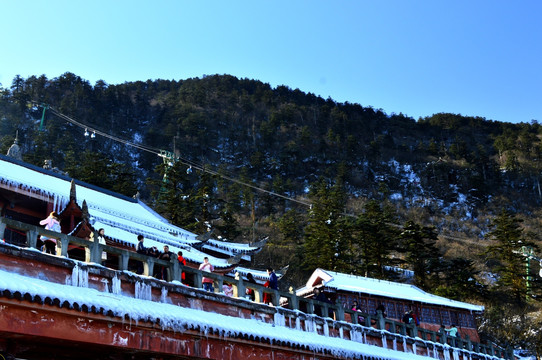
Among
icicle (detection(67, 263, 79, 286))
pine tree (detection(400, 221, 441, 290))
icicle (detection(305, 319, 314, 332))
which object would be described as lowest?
icicle (detection(305, 319, 314, 332))

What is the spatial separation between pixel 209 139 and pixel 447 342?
209 feet

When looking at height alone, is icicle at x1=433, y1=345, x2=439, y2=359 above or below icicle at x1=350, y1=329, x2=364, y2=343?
below

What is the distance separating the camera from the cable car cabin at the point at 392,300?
31141mm

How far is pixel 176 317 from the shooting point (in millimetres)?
13406

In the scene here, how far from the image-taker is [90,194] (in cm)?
2791

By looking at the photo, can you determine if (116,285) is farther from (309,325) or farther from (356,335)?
(356,335)

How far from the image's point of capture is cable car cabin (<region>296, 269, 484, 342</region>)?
102 feet

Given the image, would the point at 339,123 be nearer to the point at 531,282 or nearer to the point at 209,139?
the point at 209,139

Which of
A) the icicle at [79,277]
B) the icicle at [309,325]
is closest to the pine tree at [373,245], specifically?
the icicle at [309,325]

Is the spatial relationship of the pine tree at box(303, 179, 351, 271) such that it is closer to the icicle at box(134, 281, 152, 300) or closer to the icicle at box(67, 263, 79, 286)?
the icicle at box(134, 281, 152, 300)

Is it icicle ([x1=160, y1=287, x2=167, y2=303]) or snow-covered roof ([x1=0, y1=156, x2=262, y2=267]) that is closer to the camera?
icicle ([x1=160, y1=287, x2=167, y2=303])

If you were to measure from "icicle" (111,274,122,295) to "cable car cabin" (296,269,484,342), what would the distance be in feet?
60.5

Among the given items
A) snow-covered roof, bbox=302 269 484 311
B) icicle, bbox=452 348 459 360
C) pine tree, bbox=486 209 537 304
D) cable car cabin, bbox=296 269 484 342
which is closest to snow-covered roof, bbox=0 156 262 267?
snow-covered roof, bbox=302 269 484 311

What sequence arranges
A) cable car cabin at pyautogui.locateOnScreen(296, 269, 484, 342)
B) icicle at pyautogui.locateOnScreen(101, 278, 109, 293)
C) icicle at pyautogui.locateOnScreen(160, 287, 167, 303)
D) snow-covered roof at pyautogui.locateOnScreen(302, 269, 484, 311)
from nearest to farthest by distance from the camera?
icicle at pyautogui.locateOnScreen(101, 278, 109, 293) < icicle at pyautogui.locateOnScreen(160, 287, 167, 303) < snow-covered roof at pyautogui.locateOnScreen(302, 269, 484, 311) < cable car cabin at pyautogui.locateOnScreen(296, 269, 484, 342)
